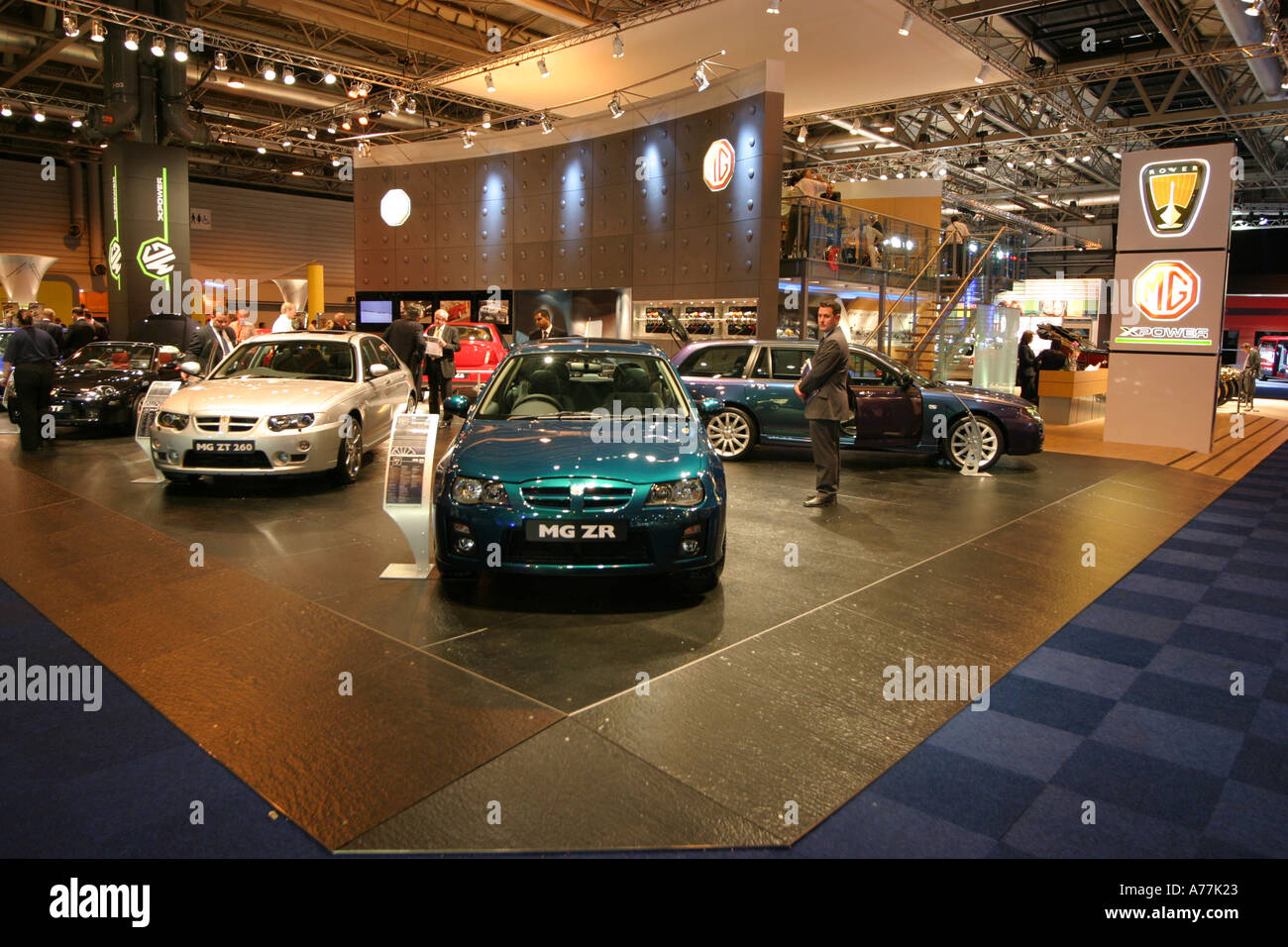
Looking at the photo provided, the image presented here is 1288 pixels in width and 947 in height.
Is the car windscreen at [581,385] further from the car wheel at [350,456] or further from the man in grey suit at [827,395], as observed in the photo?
the car wheel at [350,456]

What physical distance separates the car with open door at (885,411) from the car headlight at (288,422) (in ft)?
13.4

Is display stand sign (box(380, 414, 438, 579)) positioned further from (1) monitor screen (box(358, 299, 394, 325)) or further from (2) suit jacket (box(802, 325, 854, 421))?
(1) monitor screen (box(358, 299, 394, 325))

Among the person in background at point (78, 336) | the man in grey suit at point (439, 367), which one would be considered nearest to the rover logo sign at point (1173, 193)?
the man in grey suit at point (439, 367)

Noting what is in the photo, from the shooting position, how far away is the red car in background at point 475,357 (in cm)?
1462

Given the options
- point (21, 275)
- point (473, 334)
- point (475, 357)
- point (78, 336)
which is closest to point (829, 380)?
point (475, 357)

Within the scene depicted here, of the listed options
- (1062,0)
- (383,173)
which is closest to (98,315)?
(383,173)

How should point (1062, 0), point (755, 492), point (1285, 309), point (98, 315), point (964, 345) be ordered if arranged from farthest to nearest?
point (1285, 309), point (98, 315), point (964, 345), point (1062, 0), point (755, 492)

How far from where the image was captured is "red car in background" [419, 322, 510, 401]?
Answer: 1462 centimetres

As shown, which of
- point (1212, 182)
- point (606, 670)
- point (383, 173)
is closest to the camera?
point (606, 670)

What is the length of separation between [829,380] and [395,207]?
16878mm
